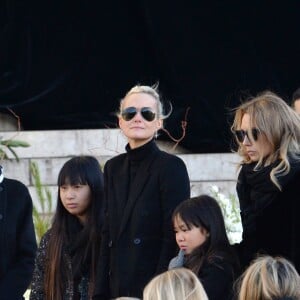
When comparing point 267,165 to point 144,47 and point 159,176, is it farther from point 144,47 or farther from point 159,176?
point 144,47

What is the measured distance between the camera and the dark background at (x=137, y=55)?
907 centimetres

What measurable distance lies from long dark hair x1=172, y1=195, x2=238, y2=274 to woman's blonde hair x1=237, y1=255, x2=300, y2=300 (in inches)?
31.4

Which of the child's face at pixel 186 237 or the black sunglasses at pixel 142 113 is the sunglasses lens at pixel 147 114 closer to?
the black sunglasses at pixel 142 113

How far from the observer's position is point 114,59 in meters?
9.13

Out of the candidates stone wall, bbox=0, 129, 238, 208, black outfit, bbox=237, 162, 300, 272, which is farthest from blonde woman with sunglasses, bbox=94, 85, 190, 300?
stone wall, bbox=0, 129, 238, 208

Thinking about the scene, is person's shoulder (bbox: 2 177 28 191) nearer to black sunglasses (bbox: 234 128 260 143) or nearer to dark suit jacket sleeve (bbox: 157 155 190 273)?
dark suit jacket sleeve (bbox: 157 155 190 273)

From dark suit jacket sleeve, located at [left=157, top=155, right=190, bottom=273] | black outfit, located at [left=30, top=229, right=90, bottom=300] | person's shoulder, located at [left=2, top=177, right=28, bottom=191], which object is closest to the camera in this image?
dark suit jacket sleeve, located at [left=157, top=155, right=190, bottom=273]

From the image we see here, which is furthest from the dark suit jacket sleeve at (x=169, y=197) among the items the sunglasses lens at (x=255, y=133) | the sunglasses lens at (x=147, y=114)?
the sunglasses lens at (x=255, y=133)

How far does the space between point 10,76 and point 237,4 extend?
1.90m

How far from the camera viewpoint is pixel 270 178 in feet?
14.6

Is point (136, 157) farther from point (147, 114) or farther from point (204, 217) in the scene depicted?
point (204, 217)

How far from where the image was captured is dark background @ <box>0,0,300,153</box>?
29.8 ft

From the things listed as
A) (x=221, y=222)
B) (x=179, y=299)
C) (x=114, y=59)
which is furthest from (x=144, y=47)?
(x=179, y=299)

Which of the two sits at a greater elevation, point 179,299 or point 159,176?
point 159,176
